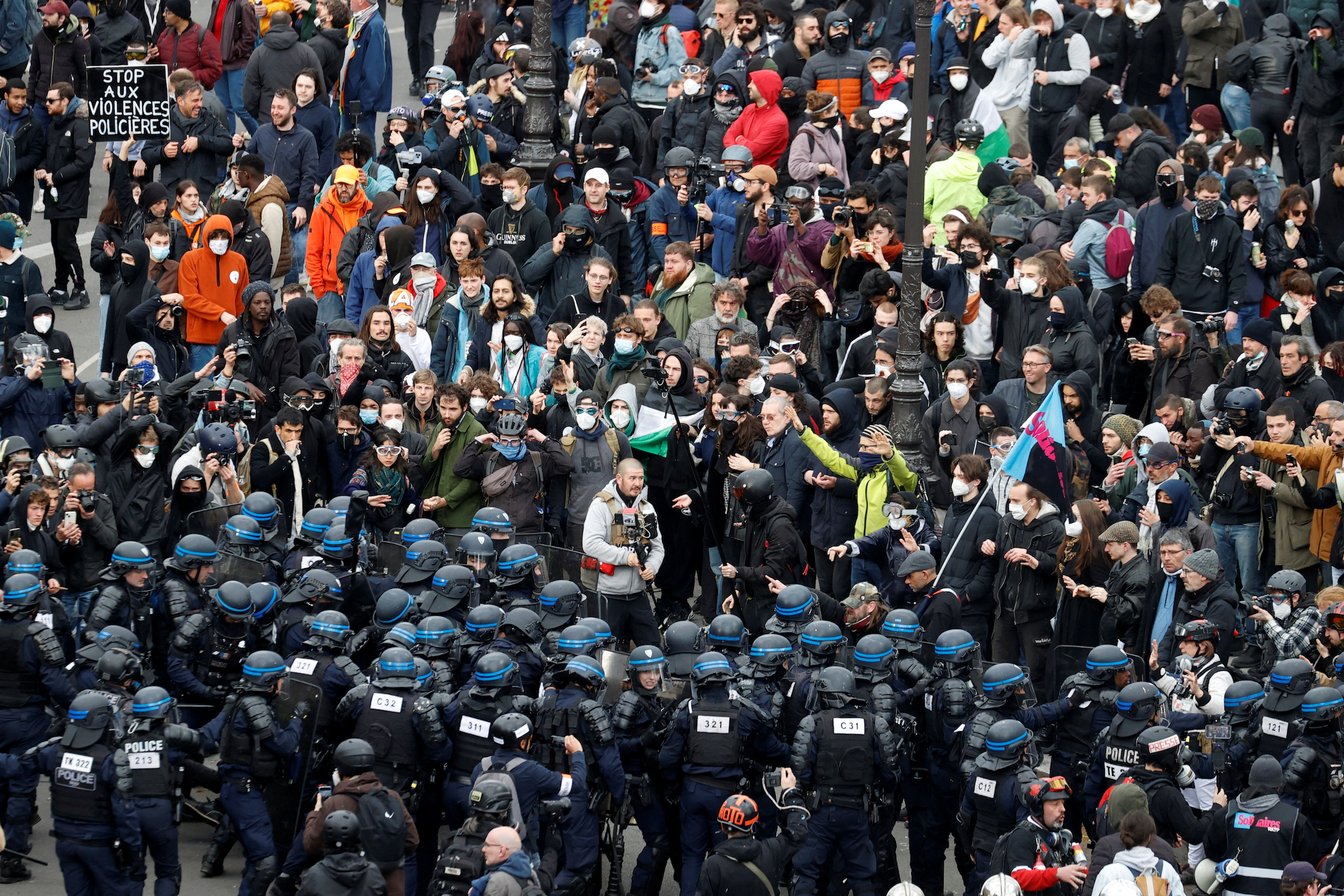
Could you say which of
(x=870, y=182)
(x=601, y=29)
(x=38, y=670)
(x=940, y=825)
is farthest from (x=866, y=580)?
(x=601, y=29)

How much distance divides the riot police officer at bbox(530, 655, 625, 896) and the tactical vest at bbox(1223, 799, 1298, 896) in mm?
3661

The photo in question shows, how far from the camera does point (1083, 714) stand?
41.2ft

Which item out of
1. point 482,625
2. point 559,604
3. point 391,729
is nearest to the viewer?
point 391,729

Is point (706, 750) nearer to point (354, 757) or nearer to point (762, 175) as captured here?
point (354, 757)

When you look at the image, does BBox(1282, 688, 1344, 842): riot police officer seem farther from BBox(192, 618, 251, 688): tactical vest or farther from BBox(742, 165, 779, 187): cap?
BBox(742, 165, 779, 187): cap

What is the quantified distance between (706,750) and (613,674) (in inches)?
55.8

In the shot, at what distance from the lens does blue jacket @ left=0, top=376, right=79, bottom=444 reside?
624 inches

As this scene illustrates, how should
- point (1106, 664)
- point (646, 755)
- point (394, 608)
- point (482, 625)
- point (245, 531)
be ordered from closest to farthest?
1. point (646, 755)
2. point (1106, 664)
3. point (482, 625)
4. point (394, 608)
5. point (245, 531)

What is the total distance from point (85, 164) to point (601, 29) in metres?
5.88

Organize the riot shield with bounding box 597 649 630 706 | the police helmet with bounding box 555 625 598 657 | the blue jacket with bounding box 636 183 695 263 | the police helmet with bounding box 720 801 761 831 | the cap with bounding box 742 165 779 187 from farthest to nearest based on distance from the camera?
the blue jacket with bounding box 636 183 695 263
the cap with bounding box 742 165 779 187
the riot shield with bounding box 597 649 630 706
the police helmet with bounding box 555 625 598 657
the police helmet with bounding box 720 801 761 831

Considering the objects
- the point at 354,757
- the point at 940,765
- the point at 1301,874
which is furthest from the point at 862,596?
the point at 354,757

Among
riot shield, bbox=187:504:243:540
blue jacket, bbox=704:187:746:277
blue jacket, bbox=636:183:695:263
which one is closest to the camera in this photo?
riot shield, bbox=187:504:243:540

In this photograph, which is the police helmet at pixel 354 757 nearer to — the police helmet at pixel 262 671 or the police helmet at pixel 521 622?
the police helmet at pixel 262 671

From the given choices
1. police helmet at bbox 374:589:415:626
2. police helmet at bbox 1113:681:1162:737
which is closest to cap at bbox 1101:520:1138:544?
police helmet at bbox 1113:681:1162:737
